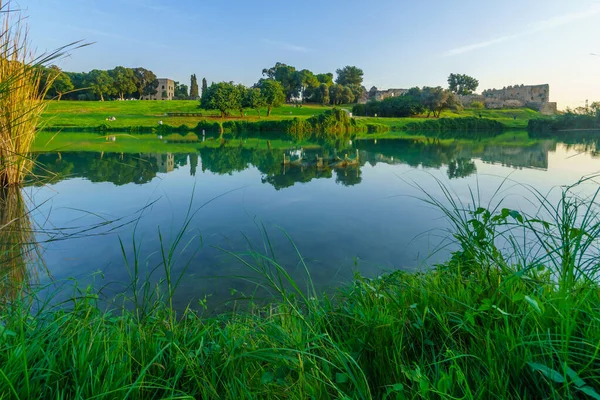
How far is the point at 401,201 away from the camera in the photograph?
5.90 m

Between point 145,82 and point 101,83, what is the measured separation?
1582cm

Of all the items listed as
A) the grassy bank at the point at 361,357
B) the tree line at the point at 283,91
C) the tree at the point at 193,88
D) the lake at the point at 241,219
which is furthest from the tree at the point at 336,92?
the grassy bank at the point at 361,357

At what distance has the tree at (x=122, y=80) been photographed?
59875 mm

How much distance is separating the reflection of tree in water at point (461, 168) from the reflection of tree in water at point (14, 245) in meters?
8.33

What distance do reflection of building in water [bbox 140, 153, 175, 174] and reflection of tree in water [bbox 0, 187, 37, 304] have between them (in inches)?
202

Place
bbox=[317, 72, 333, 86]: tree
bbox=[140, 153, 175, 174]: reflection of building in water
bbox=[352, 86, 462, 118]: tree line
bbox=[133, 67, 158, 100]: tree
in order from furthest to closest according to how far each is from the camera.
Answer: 1. bbox=[317, 72, 333, 86]: tree
2. bbox=[133, 67, 158, 100]: tree
3. bbox=[352, 86, 462, 118]: tree line
4. bbox=[140, 153, 175, 174]: reflection of building in water

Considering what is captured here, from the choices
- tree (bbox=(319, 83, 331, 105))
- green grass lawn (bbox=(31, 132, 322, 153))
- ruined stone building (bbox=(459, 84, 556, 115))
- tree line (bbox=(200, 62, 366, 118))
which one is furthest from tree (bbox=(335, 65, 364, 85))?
green grass lawn (bbox=(31, 132, 322, 153))

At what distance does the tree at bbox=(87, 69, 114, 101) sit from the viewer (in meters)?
54.4

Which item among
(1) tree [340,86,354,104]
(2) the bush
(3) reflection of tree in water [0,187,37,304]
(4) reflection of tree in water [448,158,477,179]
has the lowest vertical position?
(3) reflection of tree in water [0,187,37,304]

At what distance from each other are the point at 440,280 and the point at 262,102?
38.3m

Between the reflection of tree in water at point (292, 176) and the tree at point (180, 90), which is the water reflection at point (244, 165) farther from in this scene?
the tree at point (180, 90)

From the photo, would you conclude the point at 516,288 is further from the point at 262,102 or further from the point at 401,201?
the point at 262,102

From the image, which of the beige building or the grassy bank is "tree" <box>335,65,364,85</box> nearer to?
the beige building

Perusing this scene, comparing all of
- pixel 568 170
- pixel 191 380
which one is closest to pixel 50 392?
pixel 191 380
